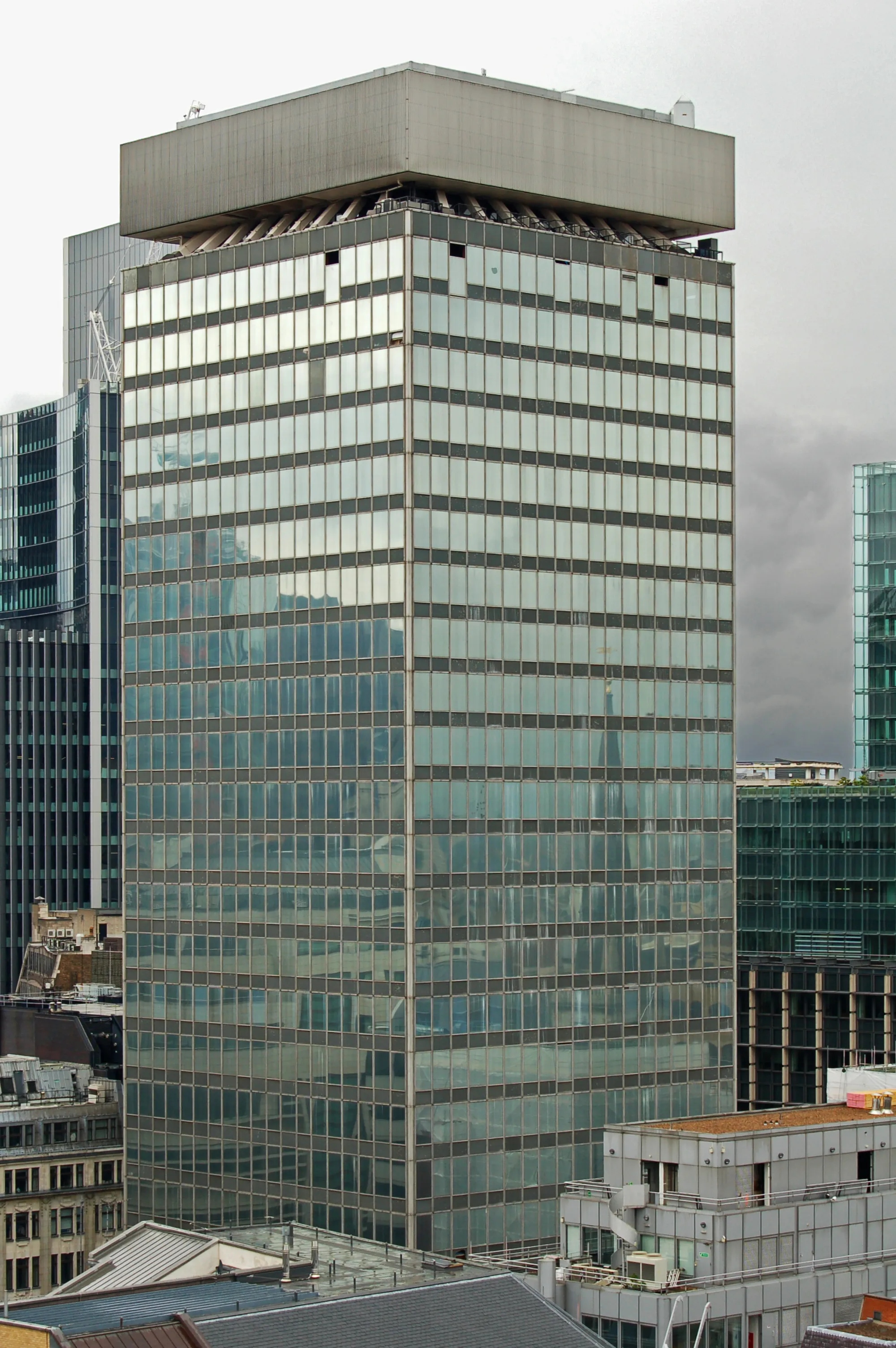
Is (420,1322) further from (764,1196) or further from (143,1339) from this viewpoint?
(764,1196)

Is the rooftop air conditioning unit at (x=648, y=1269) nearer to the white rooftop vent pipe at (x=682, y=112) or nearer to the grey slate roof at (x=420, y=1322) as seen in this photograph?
the grey slate roof at (x=420, y=1322)

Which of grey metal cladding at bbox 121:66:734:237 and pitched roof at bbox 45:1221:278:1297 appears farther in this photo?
grey metal cladding at bbox 121:66:734:237

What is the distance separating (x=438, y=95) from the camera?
496 ft

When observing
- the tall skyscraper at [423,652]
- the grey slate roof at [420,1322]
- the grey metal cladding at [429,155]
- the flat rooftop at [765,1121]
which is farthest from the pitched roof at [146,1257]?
the grey metal cladding at [429,155]

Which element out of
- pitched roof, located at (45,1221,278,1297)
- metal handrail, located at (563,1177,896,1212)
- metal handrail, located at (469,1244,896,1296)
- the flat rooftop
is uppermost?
the flat rooftop

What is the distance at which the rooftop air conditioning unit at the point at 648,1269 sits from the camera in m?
102

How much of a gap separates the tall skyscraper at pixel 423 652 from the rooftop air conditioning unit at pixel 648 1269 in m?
42.8

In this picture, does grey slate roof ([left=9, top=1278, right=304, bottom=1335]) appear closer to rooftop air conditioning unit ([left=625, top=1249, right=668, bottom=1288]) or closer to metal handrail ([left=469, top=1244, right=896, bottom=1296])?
metal handrail ([left=469, top=1244, right=896, bottom=1296])

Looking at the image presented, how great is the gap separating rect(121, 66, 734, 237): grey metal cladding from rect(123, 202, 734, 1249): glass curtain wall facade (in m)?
4.02

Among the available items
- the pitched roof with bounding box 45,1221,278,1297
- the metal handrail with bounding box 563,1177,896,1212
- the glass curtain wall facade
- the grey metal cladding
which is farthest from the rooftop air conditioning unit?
the grey metal cladding

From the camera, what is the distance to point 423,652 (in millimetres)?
148500

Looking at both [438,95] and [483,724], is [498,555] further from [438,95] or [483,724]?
[438,95]

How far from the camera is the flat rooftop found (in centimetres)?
10950

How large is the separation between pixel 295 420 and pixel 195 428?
31.5ft
